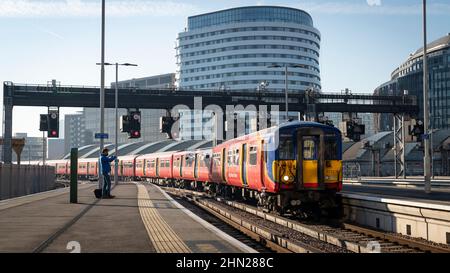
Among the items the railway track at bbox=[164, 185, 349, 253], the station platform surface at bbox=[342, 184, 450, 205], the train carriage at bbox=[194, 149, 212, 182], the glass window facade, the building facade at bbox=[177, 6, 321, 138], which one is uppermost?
the glass window facade

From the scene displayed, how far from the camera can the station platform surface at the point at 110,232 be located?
10023 mm

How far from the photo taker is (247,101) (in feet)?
144

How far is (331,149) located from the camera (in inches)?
692

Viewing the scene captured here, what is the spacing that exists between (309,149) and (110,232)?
7728mm

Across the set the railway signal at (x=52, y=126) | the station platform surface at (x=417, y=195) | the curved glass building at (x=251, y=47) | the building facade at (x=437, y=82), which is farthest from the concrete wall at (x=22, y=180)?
the curved glass building at (x=251, y=47)

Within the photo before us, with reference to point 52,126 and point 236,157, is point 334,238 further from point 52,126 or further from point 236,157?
point 52,126

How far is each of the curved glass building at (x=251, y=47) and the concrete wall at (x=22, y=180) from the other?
437 feet

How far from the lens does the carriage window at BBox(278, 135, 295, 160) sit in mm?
→ 17312

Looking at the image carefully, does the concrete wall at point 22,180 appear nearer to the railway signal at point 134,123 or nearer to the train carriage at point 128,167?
the railway signal at point 134,123

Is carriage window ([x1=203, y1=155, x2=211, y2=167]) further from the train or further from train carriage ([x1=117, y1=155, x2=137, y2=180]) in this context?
train carriage ([x1=117, y1=155, x2=137, y2=180])

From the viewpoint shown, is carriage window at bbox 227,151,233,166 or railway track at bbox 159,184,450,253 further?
carriage window at bbox 227,151,233,166

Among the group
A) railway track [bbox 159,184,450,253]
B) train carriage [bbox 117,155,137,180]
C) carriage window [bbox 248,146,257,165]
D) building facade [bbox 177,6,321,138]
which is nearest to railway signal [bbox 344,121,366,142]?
carriage window [bbox 248,146,257,165]

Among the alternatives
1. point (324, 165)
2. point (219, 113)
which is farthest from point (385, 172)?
point (324, 165)
